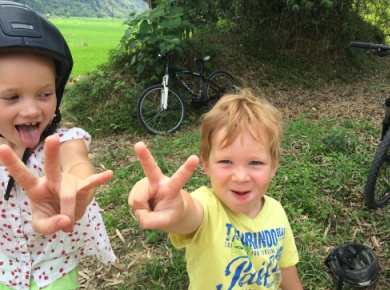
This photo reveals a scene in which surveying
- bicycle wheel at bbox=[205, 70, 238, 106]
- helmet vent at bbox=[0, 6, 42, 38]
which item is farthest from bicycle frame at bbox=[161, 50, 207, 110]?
helmet vent at bbox=[0, 6, 42, 38]

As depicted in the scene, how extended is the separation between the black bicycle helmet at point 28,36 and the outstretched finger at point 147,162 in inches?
26.1

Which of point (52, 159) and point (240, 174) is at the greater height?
point (52, 159)

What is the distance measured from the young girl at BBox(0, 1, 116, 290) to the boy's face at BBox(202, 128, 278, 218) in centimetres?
44

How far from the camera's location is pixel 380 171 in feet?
10.5

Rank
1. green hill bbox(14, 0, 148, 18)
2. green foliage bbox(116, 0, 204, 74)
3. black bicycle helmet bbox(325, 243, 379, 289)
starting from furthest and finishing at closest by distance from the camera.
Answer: green hill bbox(14, 0, 148, 18)
green foliage bbox(116, 0, 204, 74)
black bicycle helmet bbox(325, 243, 379, 289)

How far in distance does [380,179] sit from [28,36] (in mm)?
3216

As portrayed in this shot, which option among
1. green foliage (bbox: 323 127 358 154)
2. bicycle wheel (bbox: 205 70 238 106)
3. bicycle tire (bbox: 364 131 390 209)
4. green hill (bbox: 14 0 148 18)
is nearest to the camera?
bicycle tire (bbox: 364 131 390 209)

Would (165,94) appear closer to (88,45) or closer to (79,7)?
(88,45)

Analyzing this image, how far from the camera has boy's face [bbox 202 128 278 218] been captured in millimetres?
1247

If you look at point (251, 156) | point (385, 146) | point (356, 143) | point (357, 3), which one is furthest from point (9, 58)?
point (357, 3)

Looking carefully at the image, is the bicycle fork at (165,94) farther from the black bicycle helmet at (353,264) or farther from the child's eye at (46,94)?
the child's eye at (46,94)

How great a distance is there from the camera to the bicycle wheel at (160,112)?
5566 mm

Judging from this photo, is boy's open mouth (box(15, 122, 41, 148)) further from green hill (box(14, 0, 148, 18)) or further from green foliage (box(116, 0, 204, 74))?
green hill (box(14, 0, 148, 18))

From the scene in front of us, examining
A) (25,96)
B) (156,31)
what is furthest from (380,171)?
(156,31)
